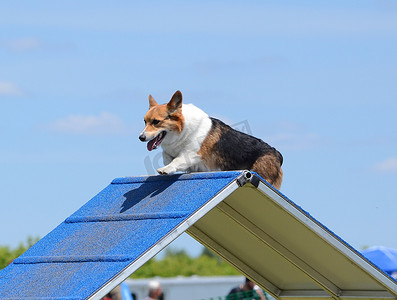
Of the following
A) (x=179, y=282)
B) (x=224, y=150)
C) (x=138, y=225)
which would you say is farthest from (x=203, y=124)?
(x=179, y=282)

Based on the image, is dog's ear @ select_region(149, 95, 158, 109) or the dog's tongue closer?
the dog's tongue

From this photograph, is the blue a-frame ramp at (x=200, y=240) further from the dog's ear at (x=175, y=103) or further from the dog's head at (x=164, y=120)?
the dog's ear at (x=175, y=103)

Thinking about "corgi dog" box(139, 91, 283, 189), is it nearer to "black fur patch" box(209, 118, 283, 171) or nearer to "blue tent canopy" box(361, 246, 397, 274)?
"black fur patch" box(209, 118, 283, 171)

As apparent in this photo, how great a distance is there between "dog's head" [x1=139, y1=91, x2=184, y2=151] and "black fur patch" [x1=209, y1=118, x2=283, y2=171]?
385 mm

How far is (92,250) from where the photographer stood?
5637 mm

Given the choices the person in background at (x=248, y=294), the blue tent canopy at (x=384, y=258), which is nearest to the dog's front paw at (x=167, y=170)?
the person in background at (x=248, y=294)

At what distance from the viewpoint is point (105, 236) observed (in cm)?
580

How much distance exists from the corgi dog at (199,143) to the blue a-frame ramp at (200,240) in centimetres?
22

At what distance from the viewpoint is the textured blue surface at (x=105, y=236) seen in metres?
5.20

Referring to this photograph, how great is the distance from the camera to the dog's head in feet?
20.1

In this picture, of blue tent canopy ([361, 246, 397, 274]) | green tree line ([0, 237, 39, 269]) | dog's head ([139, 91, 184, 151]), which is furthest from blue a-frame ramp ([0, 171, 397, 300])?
green tree line ([0, 237, 39, 269])

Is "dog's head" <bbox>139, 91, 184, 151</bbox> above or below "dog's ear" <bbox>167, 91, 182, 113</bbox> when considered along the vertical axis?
below

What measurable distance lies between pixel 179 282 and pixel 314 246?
1532 cm

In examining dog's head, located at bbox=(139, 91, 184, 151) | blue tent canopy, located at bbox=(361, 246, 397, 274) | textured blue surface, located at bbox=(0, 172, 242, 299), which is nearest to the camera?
textured blue surface, located at bbox=(0, 172, 242, 299)
